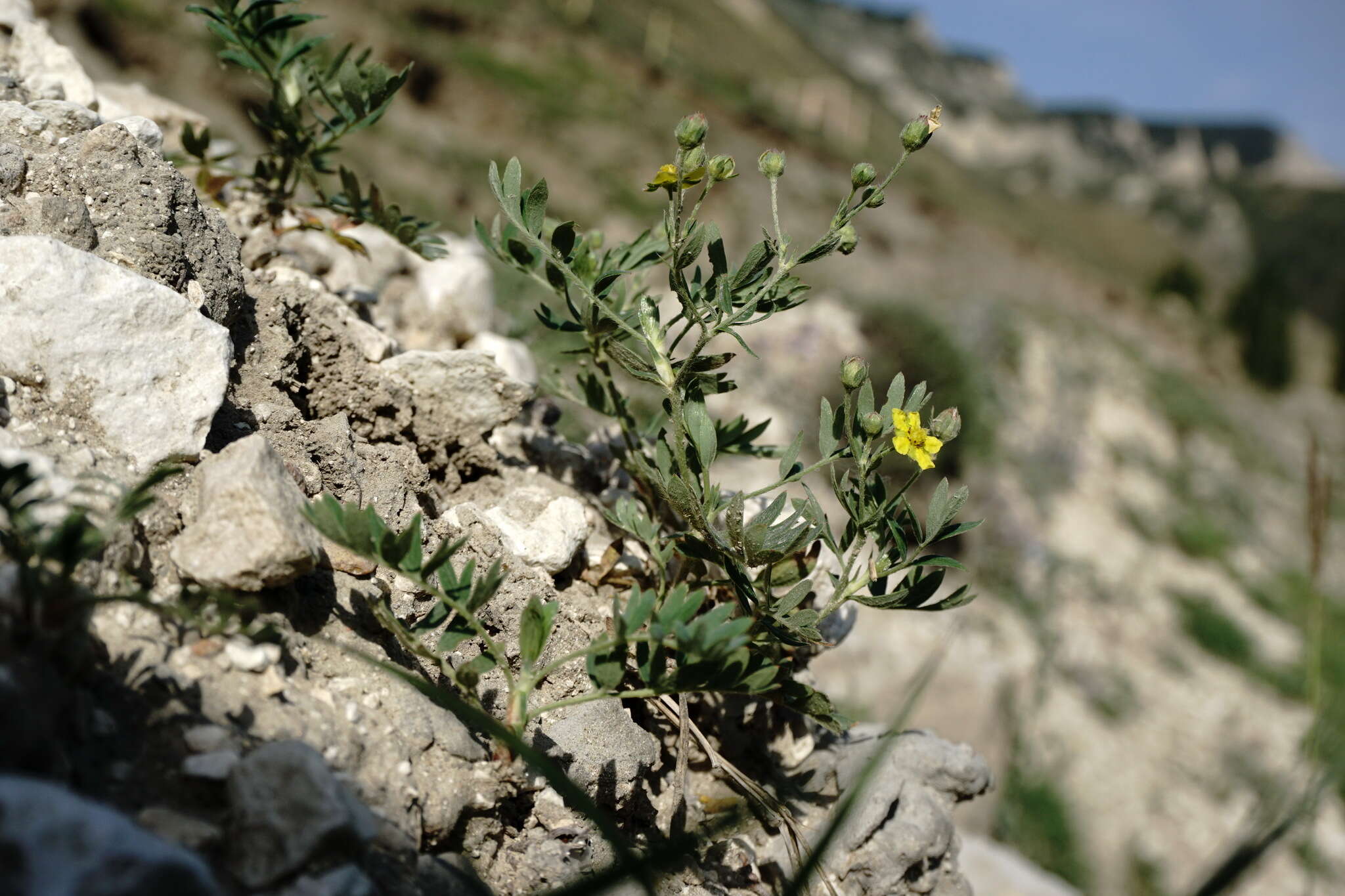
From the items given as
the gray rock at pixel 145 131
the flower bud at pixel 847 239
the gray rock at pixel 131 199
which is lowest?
the gray rock at pixel 131 199

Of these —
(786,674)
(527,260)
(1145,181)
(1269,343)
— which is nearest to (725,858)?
(786,674)

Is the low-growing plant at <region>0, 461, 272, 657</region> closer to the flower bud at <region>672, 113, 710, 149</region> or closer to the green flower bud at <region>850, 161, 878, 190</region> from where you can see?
the flower bud at <region>672, 113, 710, 149</region>

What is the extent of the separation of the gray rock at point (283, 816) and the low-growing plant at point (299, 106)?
120 centimetres

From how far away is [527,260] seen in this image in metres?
1.70

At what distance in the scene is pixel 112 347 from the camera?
1.28 m

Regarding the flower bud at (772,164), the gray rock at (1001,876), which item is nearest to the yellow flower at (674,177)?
the flower bud at (772,164)

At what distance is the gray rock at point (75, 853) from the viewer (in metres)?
0.73

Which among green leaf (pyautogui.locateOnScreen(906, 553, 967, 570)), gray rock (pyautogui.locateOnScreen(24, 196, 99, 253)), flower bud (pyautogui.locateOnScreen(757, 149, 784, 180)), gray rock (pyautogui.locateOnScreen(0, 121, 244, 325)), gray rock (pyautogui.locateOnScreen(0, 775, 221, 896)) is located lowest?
gray rock (pyautogui.locateOnScreen(0, 775, 221, 896))

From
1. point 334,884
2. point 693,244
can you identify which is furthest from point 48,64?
point 334,884

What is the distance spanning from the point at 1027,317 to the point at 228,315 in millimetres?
13067

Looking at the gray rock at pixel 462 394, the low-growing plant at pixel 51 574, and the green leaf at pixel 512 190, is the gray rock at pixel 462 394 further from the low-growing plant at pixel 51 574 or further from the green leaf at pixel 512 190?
the low-growing plant at pixel 51 574

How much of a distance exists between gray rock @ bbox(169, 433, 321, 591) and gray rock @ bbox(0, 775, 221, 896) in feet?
1.26

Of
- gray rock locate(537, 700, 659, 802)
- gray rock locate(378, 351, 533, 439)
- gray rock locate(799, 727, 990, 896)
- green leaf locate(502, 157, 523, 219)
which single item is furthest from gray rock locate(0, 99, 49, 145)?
gray rock locate(799, 727, 990, 896)

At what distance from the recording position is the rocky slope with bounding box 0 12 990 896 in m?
0.96
